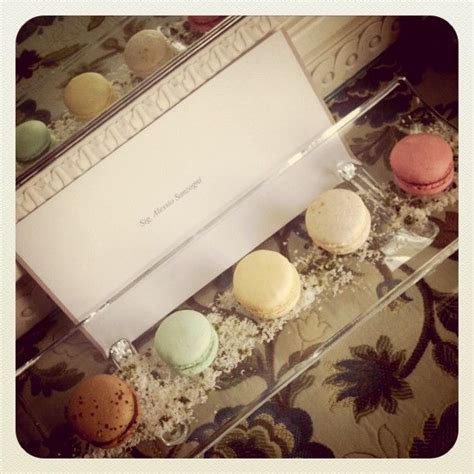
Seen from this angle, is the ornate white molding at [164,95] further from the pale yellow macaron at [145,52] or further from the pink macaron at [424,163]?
the pink macaron at [424,163]

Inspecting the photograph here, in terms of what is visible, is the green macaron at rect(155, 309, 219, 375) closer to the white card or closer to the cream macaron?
the white card

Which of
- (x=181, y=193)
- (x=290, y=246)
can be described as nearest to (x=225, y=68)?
(x=181, y=193)

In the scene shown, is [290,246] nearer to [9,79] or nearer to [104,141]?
[104,141]

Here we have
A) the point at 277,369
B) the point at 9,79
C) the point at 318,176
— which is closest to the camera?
the point at 9,79

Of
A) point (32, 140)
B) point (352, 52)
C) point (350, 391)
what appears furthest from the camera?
point (352, 52)

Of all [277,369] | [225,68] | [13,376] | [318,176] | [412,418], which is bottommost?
[412,418]

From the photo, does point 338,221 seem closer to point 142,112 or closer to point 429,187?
point 429,187

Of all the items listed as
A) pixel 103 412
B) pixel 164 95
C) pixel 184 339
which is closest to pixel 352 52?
pixel 164 95
